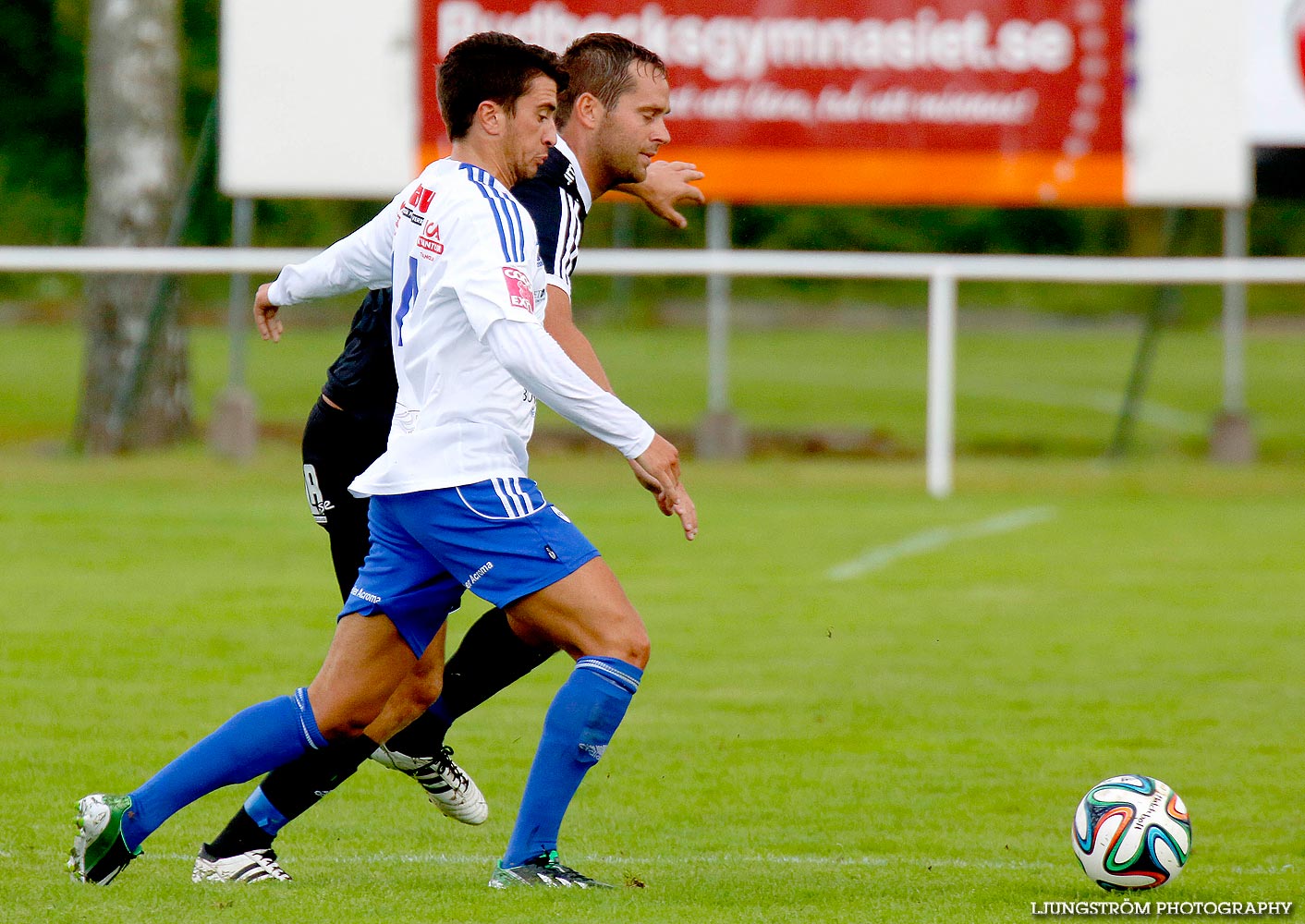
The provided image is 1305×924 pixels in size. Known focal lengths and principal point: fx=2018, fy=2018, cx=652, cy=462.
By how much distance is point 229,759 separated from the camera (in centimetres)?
A: 463

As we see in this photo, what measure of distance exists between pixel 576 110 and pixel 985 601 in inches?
205

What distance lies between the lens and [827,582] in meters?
10.3

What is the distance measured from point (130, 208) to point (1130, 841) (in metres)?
13.1

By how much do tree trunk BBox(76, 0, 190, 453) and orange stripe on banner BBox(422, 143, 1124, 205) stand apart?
4340mm

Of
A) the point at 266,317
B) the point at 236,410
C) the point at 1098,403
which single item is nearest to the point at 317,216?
the point at 1098,403

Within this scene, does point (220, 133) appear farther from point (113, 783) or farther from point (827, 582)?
point (113, 783)

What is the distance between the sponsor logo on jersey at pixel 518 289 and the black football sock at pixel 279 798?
1.14 m

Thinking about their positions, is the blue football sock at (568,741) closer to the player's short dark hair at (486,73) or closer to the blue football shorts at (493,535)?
the blue football shorts at (493,535)

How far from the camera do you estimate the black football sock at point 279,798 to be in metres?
4.77

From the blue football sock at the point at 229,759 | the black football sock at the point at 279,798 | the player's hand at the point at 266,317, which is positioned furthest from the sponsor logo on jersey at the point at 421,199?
the black football sock at the point at 279,798

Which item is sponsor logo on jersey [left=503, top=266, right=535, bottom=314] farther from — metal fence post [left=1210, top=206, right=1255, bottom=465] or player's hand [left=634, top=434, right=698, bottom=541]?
metal fence post [left=1210, top=206, right=1255, bottom=465]

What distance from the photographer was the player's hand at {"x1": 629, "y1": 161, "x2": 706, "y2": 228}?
595cm

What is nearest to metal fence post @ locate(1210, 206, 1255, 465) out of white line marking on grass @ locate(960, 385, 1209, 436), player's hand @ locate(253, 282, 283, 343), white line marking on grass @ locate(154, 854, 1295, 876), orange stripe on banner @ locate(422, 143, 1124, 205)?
orange stripe on banner @ locate(422, 143, 1124, 205)

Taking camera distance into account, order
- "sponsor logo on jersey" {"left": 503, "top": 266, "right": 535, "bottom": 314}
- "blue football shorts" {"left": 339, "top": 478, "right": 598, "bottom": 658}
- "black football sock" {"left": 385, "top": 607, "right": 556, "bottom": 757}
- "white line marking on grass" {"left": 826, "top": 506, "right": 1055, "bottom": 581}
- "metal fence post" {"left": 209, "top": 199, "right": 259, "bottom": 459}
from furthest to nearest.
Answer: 1. "metal fence post" {"left": 209, "top": 199, "right": 259, "bottom": 459}
2. "white line marking on grass" {"left": 826, "top": 506, "right": 1055, "bottom": 581}
3. "black football sock" {"left": 385, "top": 607, "right": 556, "bottom": 757}
4. "blue football shorts" {"left": 339, "top": 478, "right": 598, "bottom": 658}
5. "sponsor logo on jersey" {"left": 503, "top": 266, "right": 535, "bottom": 314}
